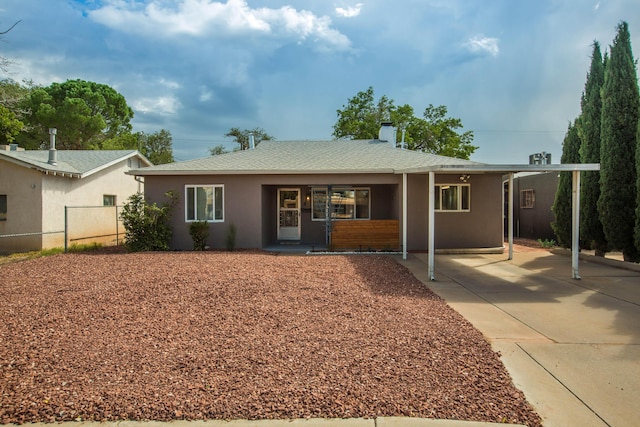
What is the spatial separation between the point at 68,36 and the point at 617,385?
13844mm

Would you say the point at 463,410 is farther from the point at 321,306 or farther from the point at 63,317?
the point at 63,317

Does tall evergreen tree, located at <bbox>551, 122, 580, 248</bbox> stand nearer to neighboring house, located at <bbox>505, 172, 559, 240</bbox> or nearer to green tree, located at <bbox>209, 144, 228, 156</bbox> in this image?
neighboring house, located at <bbox>505, 172, 559, 240</bbox>

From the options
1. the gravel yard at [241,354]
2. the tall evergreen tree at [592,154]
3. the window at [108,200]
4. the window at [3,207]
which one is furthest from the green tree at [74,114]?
the tall evergreen tree at [592,154]

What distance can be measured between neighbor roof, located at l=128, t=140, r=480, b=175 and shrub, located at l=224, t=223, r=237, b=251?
6.12 ft

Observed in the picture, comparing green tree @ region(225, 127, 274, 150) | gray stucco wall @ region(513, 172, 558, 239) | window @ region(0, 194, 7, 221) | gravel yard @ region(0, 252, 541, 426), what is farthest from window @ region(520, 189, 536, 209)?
green tree @ region(225, 127, 274, 150)

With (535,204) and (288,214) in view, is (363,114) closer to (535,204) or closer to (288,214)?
(535,204)

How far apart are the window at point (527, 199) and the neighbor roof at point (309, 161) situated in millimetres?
5478

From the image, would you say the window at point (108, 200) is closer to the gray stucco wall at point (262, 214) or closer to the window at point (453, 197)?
the gray stucco wall at point (262, 214)

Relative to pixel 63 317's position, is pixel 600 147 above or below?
above

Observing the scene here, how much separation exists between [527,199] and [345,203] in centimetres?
900

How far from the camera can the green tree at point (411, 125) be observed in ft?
96.6

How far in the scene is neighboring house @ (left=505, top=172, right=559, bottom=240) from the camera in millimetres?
15562

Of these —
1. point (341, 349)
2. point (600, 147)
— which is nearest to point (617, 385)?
point (341, 349)

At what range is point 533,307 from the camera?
603cm
